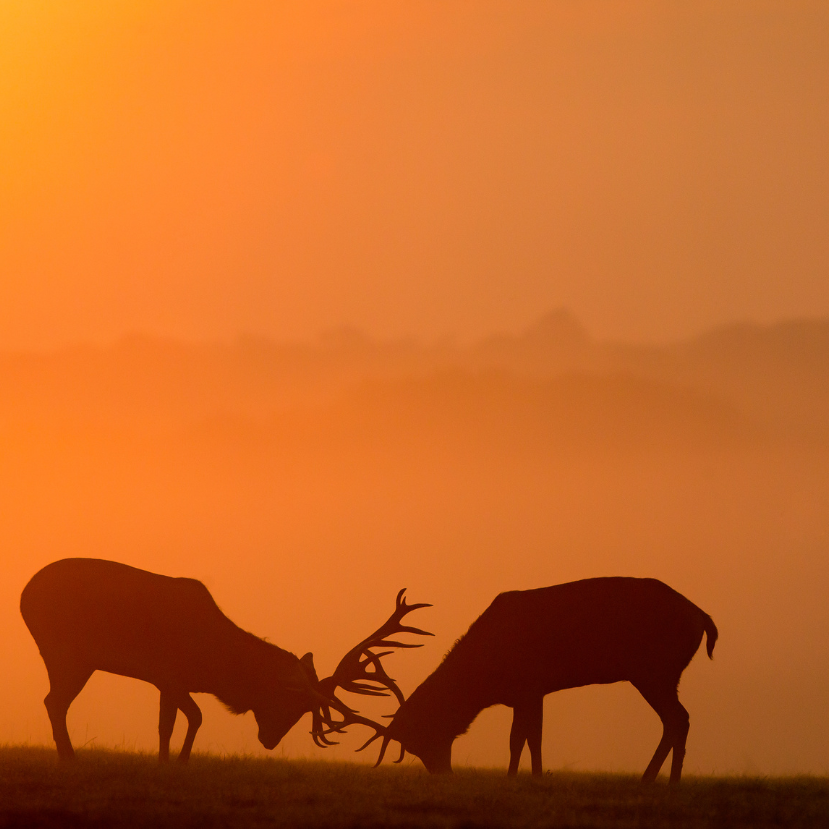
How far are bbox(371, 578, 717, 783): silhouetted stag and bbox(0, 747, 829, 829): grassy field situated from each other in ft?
2.11

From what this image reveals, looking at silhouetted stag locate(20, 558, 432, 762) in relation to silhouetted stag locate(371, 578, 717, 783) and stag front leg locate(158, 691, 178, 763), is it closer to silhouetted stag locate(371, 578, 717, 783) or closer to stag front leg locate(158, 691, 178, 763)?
stag front leg locate(158, 691, 178, 763)

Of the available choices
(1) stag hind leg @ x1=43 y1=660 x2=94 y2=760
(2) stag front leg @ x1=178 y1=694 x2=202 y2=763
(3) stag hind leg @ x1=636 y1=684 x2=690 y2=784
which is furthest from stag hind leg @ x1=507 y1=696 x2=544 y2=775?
(1) stag hind leg @ x1=43 y1=660 x2=94 y2=760

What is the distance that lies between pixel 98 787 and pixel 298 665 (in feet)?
10.8

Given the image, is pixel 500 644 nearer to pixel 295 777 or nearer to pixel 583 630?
pixel 583 630

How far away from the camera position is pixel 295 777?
41.1 feet

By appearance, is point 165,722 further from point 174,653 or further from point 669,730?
point 669,730

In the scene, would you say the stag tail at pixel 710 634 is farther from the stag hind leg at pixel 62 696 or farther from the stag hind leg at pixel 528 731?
the stag hind leg at pixel 62 696

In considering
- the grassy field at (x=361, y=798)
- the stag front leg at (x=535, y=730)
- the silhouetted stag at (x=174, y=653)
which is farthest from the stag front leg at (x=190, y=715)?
the stag front leg at (x=535, y=730)

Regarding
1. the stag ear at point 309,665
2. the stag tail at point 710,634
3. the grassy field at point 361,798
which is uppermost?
the stag tail at point 710,634

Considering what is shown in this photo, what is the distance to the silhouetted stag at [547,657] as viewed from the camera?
520 inches

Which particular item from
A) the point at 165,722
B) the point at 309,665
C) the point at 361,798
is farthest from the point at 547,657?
the point at 165,722

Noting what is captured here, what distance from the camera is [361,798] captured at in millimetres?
10984

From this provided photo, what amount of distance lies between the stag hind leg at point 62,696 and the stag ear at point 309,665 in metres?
2.55

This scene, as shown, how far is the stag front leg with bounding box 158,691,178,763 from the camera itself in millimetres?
13633
